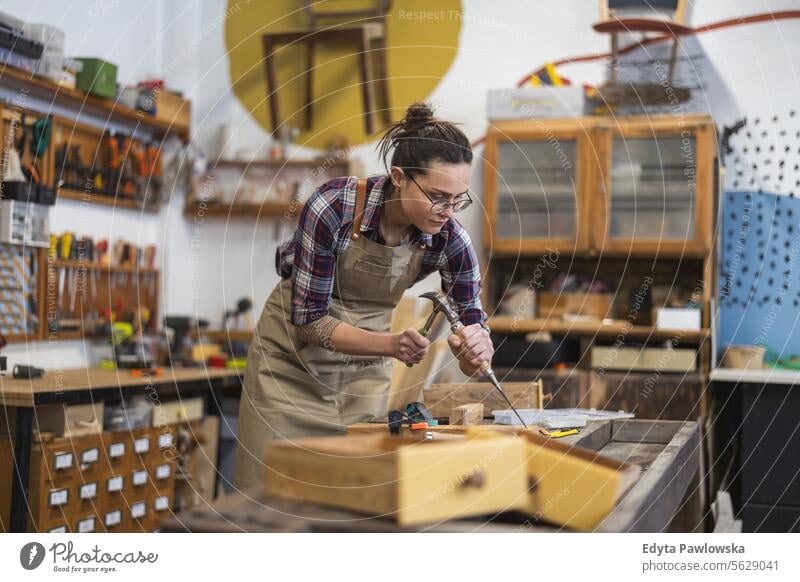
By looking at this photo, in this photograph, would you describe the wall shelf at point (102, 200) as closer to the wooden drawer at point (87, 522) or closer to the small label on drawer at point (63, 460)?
the small label on drawer at point (63, 460)

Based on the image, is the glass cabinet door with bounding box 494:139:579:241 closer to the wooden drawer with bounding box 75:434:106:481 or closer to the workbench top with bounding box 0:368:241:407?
the workbench top with bounding box 0:368:241:407

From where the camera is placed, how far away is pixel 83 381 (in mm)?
3320

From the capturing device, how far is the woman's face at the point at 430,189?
1.91 meters

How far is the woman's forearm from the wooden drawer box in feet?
2.19

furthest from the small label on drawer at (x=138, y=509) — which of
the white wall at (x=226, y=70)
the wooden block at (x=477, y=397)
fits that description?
the wooden block at (x=477, y=397)

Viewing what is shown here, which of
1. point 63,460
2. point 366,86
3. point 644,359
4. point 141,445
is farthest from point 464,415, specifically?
point 366,86

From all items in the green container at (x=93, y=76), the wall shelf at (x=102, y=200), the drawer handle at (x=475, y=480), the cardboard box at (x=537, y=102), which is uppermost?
the green container at (x=93, y=76)

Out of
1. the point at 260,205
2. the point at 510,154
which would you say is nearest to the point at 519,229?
the point at 510,154

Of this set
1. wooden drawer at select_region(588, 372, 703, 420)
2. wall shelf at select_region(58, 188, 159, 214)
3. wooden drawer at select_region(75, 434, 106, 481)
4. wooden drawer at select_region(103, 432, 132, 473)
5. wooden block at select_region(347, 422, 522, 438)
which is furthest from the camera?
wall shelf at select_region(58, 188, 159, 214)

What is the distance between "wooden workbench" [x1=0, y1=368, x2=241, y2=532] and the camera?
9.47ft

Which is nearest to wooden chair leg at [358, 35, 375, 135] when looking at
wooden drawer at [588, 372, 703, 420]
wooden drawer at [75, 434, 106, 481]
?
wooden drawer at [588, 372, 703, 420]

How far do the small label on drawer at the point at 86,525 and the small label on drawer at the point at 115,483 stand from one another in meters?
0.13

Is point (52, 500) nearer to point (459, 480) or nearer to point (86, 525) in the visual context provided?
point (86, 525)
